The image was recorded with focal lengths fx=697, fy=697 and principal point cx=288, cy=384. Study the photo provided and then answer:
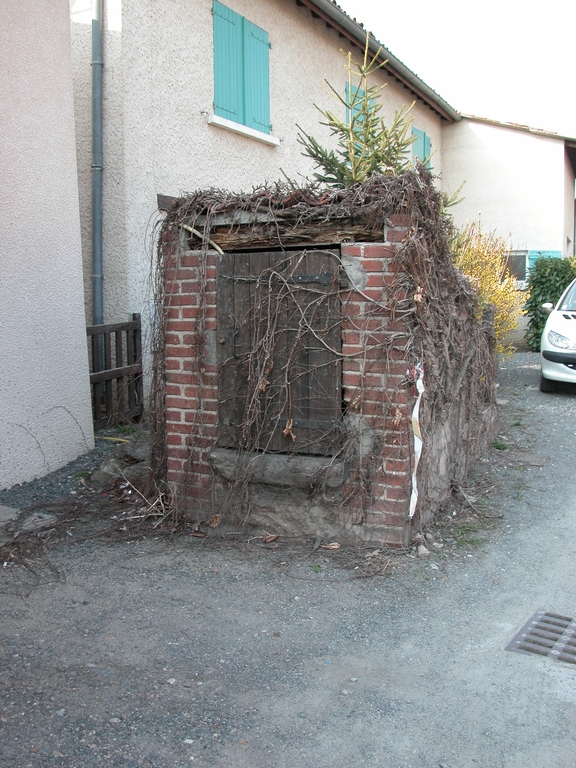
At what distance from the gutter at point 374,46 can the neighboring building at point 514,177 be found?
146cm

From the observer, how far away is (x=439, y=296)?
4516 mm

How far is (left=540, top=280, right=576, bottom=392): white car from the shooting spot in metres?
8.60

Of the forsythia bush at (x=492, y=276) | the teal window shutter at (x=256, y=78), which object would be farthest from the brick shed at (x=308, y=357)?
the teal window shutter at (x=256, y=78)

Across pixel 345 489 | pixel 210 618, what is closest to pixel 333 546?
pixel 345 489

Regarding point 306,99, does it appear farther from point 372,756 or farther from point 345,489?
point 372,756

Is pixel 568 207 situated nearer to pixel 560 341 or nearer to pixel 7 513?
pixel 560 341

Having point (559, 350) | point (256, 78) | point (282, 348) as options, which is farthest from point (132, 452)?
point (256, 78)

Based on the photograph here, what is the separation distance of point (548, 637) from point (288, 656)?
1221mm

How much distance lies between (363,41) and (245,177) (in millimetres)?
4105

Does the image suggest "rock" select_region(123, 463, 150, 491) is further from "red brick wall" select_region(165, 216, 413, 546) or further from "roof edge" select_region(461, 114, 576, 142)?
"roof edge" select_region(461, 114, 576, 142)

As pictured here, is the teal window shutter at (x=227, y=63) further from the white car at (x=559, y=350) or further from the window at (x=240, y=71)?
the white car at (x=559, y=350)

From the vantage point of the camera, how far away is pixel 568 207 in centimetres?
1856

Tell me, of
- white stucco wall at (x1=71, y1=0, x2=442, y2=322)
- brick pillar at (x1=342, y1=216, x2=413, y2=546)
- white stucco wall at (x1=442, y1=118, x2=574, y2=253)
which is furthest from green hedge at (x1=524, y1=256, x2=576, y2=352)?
brick pillar at (x1=342, y1=216, x2=413, y2=546)

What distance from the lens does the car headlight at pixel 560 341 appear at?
8.61 metres
